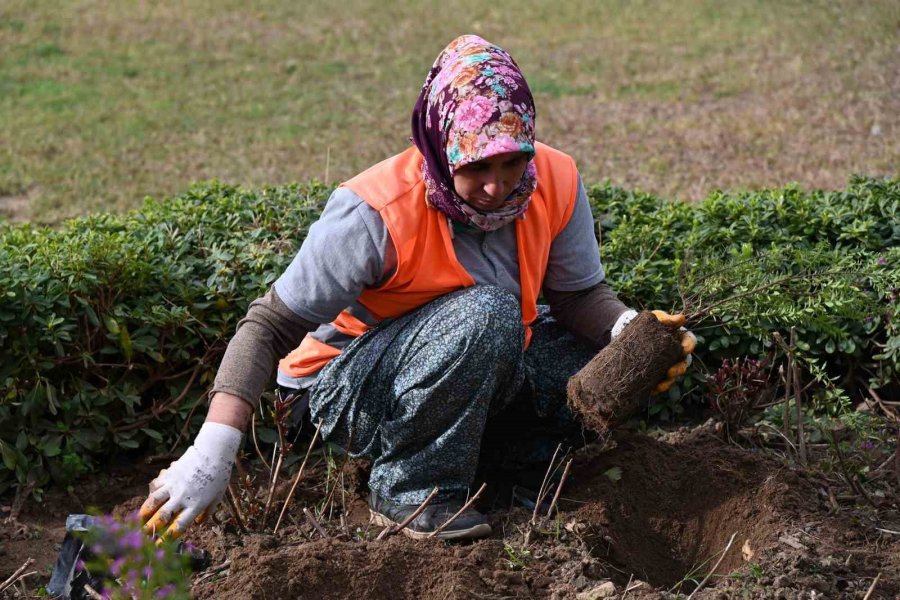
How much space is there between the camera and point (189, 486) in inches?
93.4

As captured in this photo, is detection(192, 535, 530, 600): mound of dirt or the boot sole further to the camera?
the boot sole

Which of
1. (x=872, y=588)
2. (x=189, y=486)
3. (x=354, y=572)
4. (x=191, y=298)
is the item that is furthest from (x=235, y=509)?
(x=872, y=588)

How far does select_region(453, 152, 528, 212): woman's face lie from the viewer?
8.46 feet

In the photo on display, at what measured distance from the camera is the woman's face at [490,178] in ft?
8.46

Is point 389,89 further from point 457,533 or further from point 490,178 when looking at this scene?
point 457,533

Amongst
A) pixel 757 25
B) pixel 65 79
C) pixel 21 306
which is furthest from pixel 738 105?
pixel 21 306

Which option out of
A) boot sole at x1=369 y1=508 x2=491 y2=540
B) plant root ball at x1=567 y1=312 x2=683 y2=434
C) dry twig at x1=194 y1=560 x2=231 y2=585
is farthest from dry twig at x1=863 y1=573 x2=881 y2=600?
dry twig at x1=194 y1=560 x2=231 y2=585

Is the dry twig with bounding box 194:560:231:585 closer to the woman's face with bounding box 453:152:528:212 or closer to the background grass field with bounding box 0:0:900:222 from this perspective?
the woman's face with bounding box 453:152:528:212

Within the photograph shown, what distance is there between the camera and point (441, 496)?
2758 mm

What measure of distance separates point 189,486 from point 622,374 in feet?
3.32

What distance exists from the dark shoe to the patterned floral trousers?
31 millimetres

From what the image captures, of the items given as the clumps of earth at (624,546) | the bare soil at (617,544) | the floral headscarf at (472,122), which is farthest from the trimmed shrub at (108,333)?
the floral headscarf at (472,122)

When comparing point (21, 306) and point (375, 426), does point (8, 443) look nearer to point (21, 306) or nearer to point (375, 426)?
point (21, 306)

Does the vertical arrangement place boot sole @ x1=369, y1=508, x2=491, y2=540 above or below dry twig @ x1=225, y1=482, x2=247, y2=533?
below
